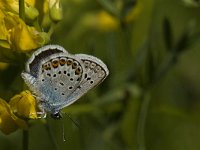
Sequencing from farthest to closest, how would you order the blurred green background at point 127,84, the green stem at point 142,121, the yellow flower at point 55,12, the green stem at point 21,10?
the blurred green background at point 127,84, the green stem at point 142,121, the yellow flower at point 55,12, the green stem at point 21,10

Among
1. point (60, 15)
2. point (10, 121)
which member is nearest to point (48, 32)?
point (60, 15)

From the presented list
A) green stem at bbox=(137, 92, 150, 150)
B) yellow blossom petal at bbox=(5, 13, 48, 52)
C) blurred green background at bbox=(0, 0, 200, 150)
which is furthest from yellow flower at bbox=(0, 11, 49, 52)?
green stem at bbox=(137, 92, 150, 150)

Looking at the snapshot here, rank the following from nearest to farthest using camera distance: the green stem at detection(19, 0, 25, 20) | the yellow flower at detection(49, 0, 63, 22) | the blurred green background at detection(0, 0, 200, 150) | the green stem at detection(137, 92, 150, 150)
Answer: the green stem at detection(19, 0, 25, 20)
the yellow flower at detection(49, 0, 63, 22)
the green stem at detection(137, 92, 150, 150)
the blurred green background at detection(0, 0, 200, 150)

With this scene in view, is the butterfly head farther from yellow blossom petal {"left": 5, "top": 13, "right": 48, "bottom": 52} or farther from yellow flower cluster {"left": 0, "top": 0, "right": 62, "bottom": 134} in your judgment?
yellow blossom petal {"left": 5, "top": 13, "right": 48, "bottom": 52}

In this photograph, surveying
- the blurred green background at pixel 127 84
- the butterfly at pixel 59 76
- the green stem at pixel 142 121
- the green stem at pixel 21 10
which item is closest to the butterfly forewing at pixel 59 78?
the butterfly at pixel 59 76

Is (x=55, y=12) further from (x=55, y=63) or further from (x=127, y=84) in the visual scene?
(x=127, y=84)

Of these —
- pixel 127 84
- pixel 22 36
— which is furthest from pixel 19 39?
pixel 127 84

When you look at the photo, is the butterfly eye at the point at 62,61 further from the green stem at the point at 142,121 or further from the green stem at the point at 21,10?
the green stem at the point at 142,121

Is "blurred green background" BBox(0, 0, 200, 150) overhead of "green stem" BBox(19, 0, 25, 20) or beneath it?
beneath
